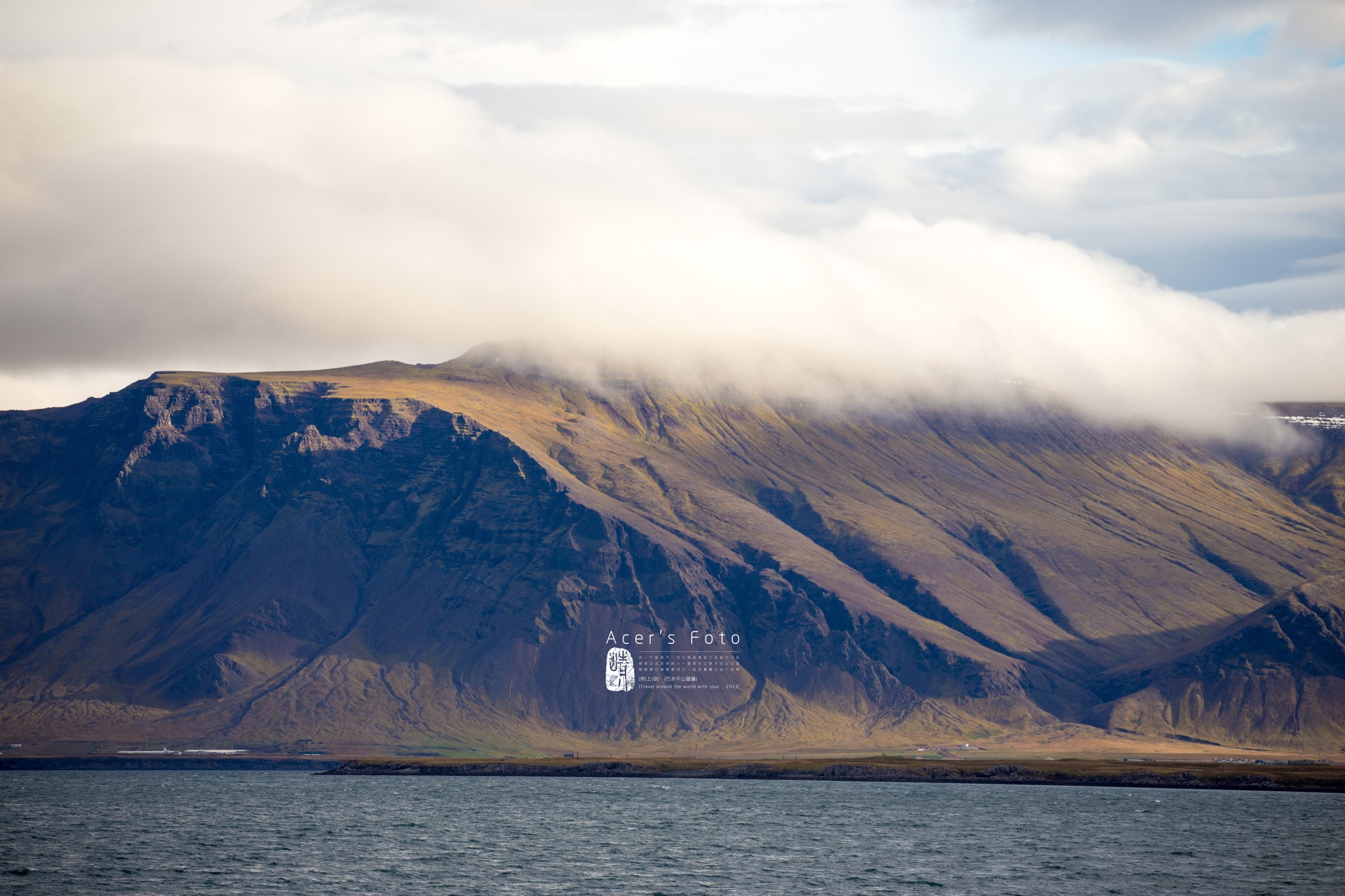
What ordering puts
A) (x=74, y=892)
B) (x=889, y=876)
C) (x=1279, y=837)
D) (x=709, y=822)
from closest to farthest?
1. (x=74, y=892)
2. (x=889, y=876)
3. (x=1279, y=837)
4. (x=709, y=822)

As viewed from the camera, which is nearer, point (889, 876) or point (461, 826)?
point (889, 876)

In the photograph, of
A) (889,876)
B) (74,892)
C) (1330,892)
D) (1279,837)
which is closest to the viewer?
(74,892)

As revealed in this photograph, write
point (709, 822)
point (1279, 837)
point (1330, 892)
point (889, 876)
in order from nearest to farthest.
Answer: point (1330, 892)
point (889, 876)
point (1279, 837)
point (709, 822)

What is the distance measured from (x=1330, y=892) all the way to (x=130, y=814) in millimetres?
144650

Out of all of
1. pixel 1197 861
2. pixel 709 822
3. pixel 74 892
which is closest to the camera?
pixel 74 892

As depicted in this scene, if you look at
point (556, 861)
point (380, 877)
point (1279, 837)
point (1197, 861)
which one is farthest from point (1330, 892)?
point (380, 877)

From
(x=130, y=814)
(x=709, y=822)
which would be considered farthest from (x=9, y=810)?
(x=709, y=822)

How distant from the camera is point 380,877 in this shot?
12850 cm

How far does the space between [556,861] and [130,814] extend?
79944 millimetres

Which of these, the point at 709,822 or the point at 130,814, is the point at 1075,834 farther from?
the point at 130,814

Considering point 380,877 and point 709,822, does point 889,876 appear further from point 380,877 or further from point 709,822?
point 709,822

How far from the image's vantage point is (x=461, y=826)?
18138cm

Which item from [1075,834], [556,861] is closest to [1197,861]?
[1075,834]

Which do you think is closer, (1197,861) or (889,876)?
(889,876)
